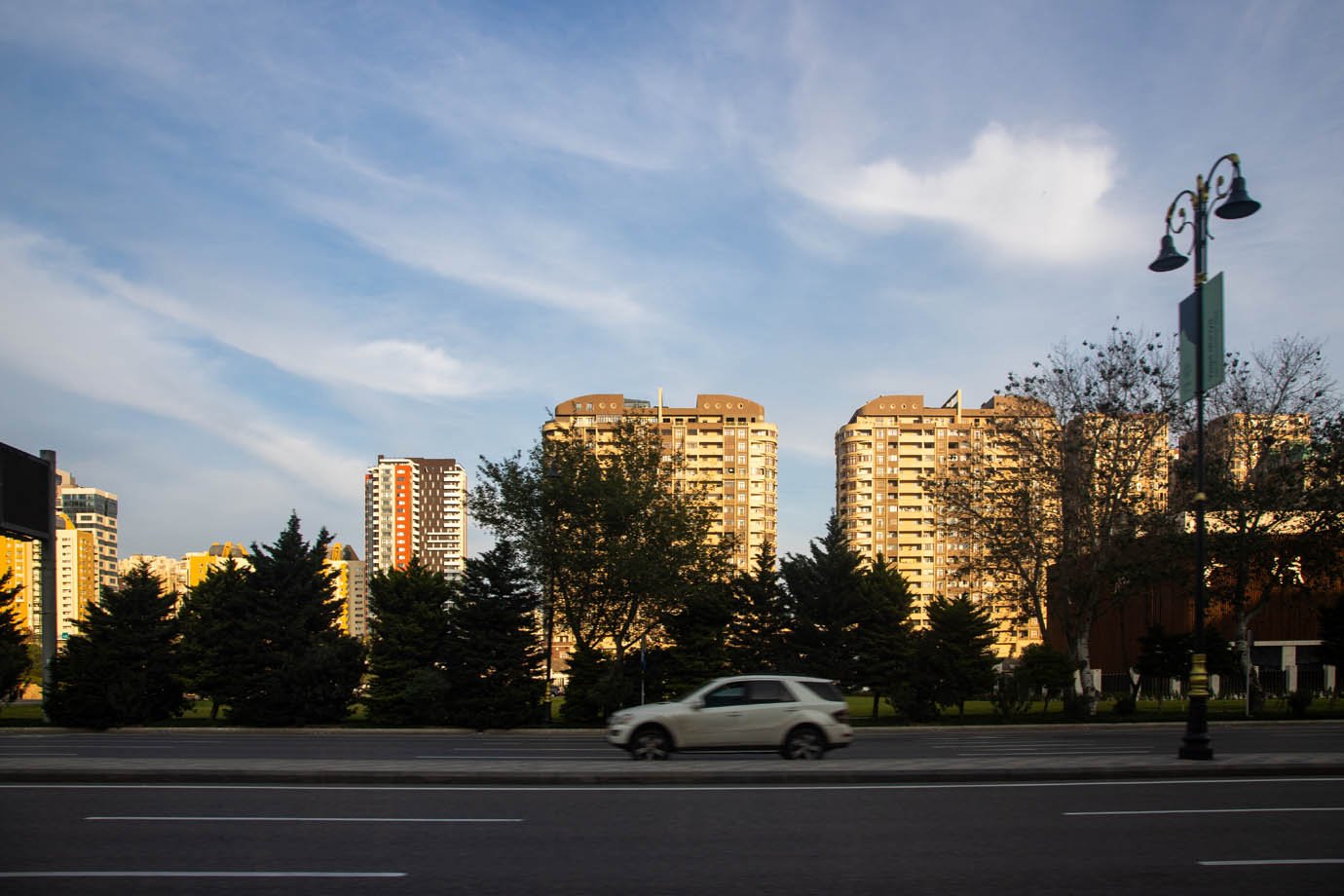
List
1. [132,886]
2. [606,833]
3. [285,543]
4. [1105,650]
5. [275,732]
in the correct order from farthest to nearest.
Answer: [1105,650]
[285,543]
[275,732]
[606,833]
[132,886]

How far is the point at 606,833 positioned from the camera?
Answer: 31.7ft

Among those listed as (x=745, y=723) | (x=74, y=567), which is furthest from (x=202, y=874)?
(x=74, y=567)

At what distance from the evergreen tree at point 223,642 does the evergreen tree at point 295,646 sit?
0.72 ft

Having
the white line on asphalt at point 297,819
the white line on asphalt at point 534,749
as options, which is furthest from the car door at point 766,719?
the white line on asphalt at point 297,819

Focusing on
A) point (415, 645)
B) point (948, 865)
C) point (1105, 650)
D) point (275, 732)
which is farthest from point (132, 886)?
point (1105, 650)

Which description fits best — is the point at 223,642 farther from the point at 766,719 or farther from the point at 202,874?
the point at 202,874

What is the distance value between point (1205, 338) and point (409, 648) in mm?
28069

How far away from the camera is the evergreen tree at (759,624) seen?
126 feet

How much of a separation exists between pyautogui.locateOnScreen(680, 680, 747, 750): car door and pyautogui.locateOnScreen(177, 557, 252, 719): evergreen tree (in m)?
23.9

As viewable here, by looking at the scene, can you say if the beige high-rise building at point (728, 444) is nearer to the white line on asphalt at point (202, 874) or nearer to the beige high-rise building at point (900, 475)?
the beige high-rise building at point (900, 475)

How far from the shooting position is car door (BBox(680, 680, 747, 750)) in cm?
1747

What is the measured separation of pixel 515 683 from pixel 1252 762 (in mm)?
24953

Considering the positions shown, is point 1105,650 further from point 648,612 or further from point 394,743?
point 394,743

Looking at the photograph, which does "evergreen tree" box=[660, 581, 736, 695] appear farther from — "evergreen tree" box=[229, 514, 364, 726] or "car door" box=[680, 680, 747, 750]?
"car door" box=[680, 680, 747, 750]
